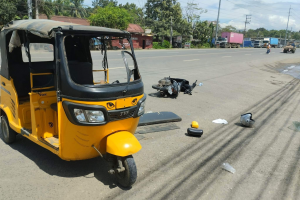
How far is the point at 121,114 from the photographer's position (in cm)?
340

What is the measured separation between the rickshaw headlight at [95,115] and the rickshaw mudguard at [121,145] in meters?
0.31

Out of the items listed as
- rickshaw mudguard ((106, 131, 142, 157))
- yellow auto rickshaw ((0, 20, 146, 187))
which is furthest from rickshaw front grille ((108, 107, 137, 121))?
rickshaw mudguard ((106, 131, 142, 157))

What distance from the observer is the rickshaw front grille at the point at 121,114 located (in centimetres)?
331

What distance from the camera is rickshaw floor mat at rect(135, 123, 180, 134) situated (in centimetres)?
560

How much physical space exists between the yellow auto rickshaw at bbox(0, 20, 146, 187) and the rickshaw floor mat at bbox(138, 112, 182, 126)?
1923 mm

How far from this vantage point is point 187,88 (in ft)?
31.2

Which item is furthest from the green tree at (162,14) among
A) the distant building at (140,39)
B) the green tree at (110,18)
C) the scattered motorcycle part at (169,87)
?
the scattered motorcycle part at (169,87)

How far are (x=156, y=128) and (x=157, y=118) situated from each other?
42cm

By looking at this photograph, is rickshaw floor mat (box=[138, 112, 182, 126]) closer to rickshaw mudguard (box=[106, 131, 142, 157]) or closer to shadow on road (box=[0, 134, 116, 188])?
shadow on road (box=[0, 134, 116, 188])

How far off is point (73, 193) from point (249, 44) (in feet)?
258

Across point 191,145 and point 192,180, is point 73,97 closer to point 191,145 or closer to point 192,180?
point 192,180

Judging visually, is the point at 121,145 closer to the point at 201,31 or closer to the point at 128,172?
the point at 128,172

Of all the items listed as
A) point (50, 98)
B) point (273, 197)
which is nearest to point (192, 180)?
point (273, 197)

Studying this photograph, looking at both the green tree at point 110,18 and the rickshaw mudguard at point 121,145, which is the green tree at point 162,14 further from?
the rickshaw mudguard at point 121,145
